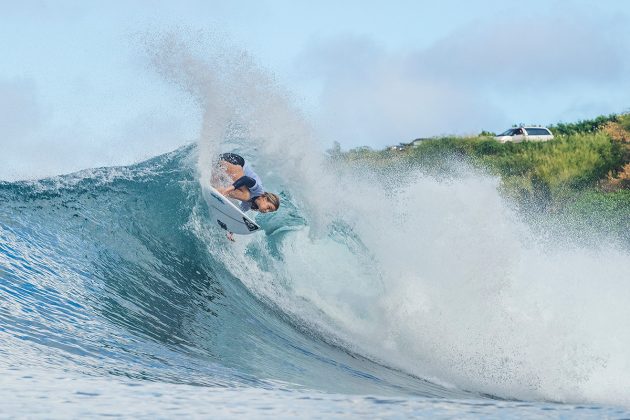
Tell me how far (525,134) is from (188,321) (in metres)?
35.3

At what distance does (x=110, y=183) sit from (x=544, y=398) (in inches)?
290

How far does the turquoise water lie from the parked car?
101 ft

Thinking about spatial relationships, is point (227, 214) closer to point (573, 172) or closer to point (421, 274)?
point (421, 274)

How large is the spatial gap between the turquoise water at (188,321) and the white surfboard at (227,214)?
366mm

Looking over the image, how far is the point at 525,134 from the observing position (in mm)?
43500

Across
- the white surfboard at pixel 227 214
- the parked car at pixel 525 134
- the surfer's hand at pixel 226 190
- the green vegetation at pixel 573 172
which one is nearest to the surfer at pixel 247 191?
the surfer's hand at pixel 226 190

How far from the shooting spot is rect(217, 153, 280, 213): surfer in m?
12.1

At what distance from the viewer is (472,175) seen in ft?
48.6

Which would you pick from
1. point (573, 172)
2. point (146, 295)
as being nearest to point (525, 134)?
point (573, 172)

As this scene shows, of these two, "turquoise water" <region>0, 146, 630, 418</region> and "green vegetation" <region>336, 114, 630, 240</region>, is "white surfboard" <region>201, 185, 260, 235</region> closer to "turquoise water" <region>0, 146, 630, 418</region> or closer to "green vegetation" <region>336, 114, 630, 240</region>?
"turquoise water" <region>0, 146, 630, 418</region>

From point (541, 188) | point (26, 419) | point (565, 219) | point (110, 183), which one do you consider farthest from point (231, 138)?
point (541, 188)

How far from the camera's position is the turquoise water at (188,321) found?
6891mm

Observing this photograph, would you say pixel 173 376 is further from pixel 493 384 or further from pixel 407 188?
pixel 407 188

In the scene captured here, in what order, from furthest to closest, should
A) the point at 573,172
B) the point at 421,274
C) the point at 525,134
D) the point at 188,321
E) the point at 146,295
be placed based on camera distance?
the point at 525,134 → the point at 573,172 → the point at 421,274 → the point at 146,295 → the point at 188,321
